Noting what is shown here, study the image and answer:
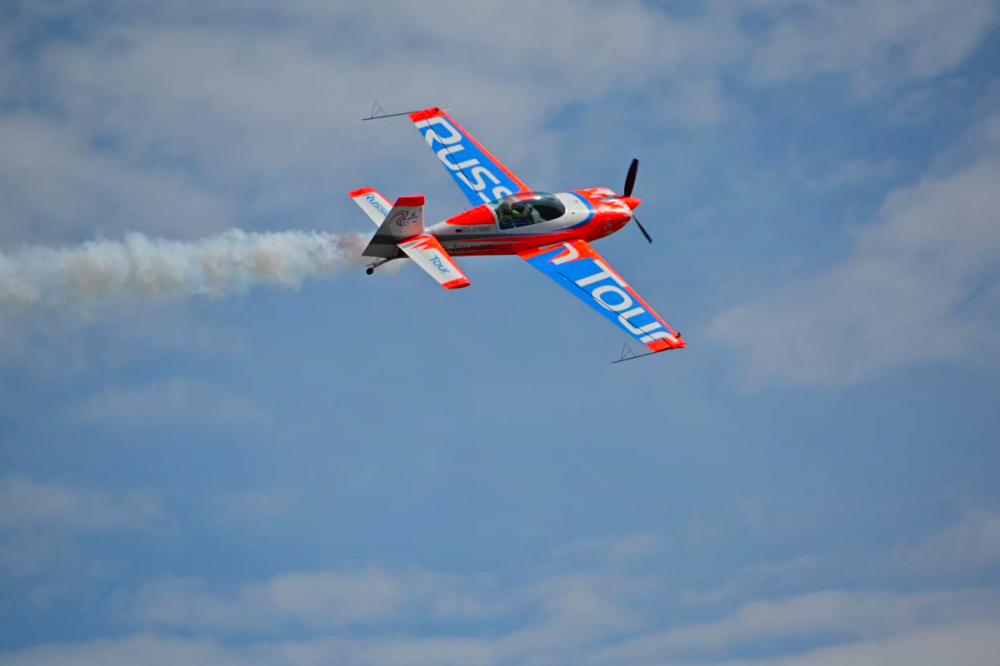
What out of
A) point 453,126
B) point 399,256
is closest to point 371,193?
point 399,256

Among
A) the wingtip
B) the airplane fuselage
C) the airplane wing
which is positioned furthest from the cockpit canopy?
the wingtip

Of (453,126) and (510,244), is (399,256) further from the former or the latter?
(453,126)

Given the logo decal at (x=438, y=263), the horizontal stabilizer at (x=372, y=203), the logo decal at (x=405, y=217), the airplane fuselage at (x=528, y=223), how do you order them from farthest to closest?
the airplane fuselage at (x=528, y=223) < the horizontal stabilizer at (x=372, y=203) < the logo decal at (x=405, y=217) < the logo decal at (x=438, y=263)

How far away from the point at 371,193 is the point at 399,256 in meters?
3.10

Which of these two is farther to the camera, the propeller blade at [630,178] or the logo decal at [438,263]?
the propeller blade at [630,178]

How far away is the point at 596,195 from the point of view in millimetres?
49375

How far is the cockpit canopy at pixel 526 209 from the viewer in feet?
152

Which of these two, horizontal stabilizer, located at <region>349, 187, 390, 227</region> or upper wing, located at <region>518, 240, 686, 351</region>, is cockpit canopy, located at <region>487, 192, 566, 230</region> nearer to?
upper wing, located at <region>518, 240, 686, 351</region>

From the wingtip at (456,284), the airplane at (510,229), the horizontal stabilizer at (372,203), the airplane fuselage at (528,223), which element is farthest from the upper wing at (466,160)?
the wingtip at (456,284)

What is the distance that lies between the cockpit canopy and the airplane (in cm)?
3

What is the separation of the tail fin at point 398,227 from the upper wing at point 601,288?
188 inches

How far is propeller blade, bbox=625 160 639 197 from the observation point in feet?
164

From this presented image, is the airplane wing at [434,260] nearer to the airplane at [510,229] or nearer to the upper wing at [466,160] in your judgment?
Result: the airplane at [510,229]

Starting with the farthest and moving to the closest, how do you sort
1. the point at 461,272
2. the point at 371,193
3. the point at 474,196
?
the point at 474,196
the point at 371,193
the point at 461,272
